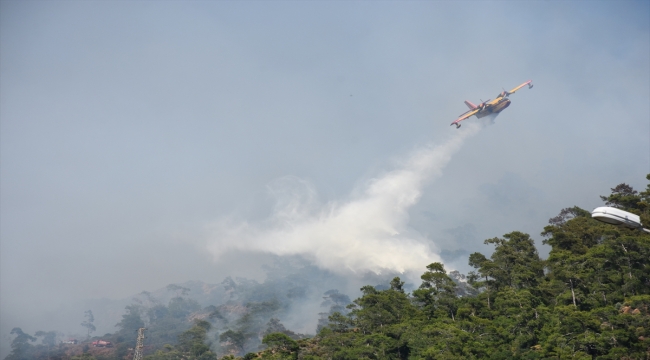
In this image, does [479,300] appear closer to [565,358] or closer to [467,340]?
[467,340]

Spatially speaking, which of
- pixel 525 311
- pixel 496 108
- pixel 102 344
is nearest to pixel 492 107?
pixel 496 108

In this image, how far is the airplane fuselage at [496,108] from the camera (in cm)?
10431

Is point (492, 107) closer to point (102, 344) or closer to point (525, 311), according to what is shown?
point (525, 311)

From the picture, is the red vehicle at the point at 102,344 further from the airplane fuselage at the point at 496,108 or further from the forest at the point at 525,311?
the airplane fuselage at the point at 496,108

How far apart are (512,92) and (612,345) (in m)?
69.1

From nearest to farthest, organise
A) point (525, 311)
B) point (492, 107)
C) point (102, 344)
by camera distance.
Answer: point (525, 311)
point (492, 107)
point (102, 344)

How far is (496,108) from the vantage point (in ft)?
344

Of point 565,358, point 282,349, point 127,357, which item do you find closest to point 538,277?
point 565,358

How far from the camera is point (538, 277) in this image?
69500mm

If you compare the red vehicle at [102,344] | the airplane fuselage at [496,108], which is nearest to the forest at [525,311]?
the airplane fuselage at [496,108]

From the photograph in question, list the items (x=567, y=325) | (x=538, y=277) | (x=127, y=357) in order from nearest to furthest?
(x=567, y=325)
(x=538, y=277)
(x=127, y=357)

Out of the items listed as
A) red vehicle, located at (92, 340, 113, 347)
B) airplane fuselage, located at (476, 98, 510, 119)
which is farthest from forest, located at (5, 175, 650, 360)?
red vehicle, located at (92, 340, 113, 347)

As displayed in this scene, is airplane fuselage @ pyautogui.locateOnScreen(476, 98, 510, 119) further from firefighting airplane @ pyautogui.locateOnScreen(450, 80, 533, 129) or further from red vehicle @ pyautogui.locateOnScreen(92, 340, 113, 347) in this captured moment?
red vehicle @ pyautogui.locateOnScreen(92, 340, 113, 347)

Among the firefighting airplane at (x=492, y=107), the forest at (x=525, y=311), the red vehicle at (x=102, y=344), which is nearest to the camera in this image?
the forest at (x=525, y=311)
